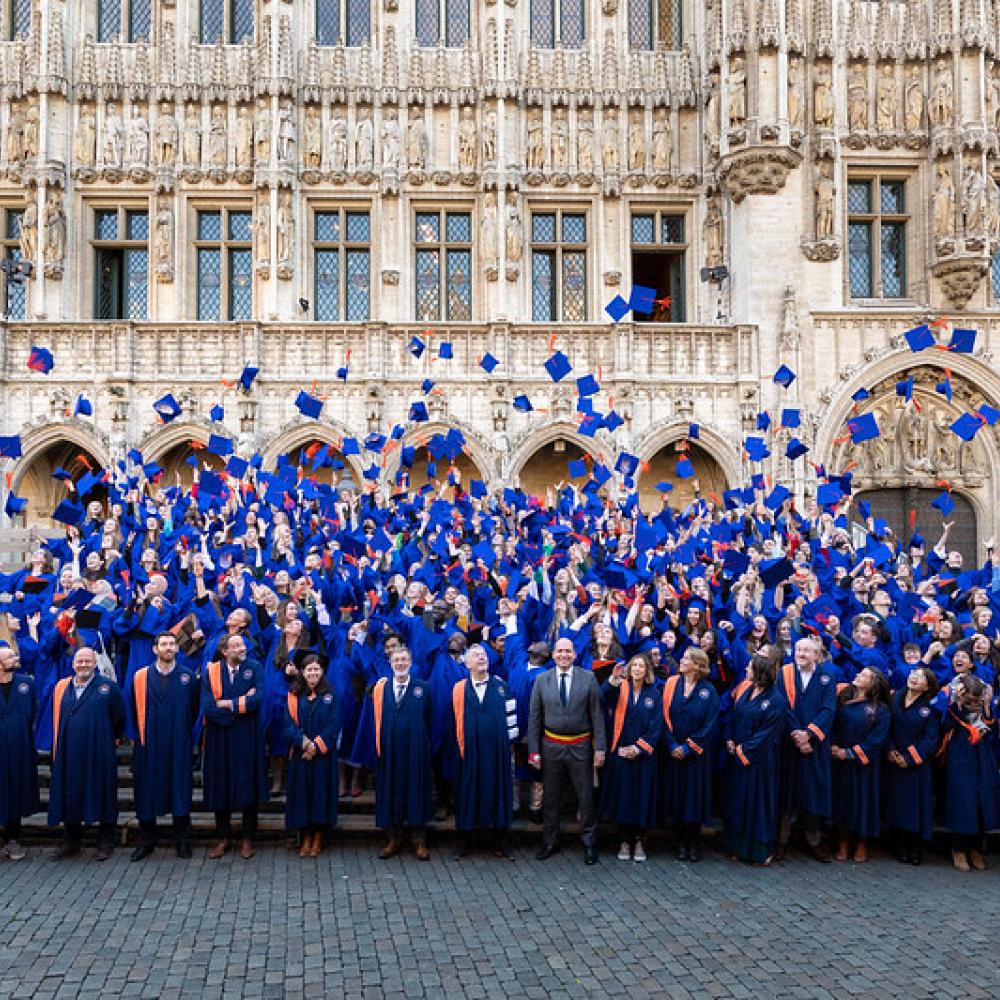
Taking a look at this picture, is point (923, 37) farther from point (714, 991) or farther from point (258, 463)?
point (714, 991)

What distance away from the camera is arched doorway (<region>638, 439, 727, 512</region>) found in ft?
57.4

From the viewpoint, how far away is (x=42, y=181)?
667 inches

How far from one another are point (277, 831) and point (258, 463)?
26.6 feet

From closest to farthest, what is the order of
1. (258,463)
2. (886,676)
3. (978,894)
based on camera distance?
1. (978,894)
2. (886,676)
3. (258,463)

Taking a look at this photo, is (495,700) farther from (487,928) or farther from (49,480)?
(49,480)

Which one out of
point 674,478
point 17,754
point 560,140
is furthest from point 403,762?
point 560,140

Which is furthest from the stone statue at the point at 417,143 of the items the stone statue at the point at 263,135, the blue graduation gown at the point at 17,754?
the blue graduation gown at the point at 17,754

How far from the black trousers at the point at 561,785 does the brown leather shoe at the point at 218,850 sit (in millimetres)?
2454

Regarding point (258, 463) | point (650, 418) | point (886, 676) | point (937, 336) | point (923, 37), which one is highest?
point (923, 37)

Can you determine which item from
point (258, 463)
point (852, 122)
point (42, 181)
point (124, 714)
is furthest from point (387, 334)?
point (124, 714)

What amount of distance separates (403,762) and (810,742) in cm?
310

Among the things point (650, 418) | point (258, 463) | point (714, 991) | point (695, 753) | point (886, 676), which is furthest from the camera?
point (650, 418)

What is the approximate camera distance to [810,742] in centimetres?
665

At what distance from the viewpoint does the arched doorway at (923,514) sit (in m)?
17.2
